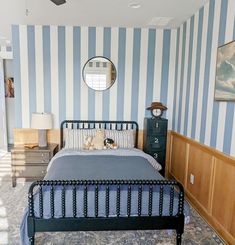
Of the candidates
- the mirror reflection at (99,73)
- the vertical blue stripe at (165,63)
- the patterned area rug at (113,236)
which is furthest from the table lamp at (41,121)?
the vertical blue stripe at (165,63)

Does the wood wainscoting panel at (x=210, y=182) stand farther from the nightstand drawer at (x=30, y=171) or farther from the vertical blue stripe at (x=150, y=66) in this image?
the nightstand drawer at (x=30, y=171)

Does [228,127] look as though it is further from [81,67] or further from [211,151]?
[81,67]

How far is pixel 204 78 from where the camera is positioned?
9.71 ft

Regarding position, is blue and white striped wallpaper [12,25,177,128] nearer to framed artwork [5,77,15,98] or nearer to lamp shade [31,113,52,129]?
lamp shade [31,113,52,129]

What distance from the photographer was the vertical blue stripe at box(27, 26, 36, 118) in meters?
3.81

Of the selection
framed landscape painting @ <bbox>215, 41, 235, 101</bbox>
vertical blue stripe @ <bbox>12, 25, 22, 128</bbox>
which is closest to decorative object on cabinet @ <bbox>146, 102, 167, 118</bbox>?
framed landscape painting @ <bbox>215, 41, 235, 101</bbox>

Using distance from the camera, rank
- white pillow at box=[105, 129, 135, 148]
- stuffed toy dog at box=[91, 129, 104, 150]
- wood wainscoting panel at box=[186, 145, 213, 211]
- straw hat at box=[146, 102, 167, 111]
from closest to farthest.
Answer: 1. wood wainscoting panel at box=[186, 145, 213, 211]
2. stuffed toy dog at box=[91, 129, 104, 150]
3. white pillow at box=[105, 129, 135, 148]
4. straw hat at box=[146, 102, 167, 111]

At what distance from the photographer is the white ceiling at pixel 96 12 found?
2.88 metres

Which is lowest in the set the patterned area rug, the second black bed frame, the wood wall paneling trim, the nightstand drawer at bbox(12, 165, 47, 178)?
the patterned area rug

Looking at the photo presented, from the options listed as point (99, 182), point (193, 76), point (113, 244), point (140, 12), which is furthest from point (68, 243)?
point (140, 12)

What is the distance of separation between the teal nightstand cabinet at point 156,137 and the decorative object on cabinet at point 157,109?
6.9 inches

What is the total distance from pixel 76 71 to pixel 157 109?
4.86 ft

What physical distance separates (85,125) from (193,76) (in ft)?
6.19

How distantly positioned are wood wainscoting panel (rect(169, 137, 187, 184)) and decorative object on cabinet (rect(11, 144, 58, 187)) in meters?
1.97
